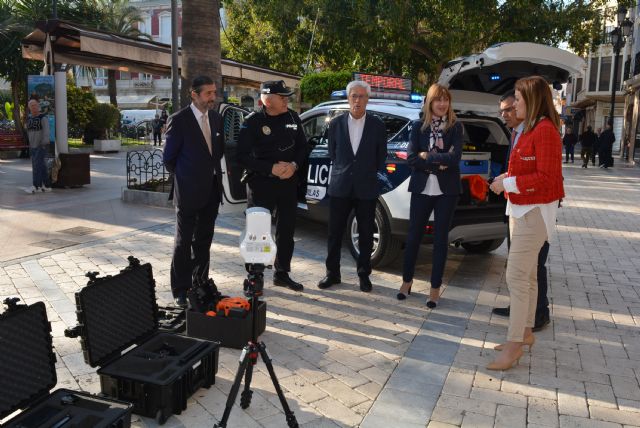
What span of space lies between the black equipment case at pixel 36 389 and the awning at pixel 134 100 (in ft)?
175

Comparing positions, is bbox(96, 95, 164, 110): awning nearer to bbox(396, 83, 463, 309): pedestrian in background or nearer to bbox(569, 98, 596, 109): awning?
bbox(569, 98, 596, 109): awning

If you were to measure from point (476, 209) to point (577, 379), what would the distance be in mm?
2491

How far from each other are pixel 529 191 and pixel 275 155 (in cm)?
248

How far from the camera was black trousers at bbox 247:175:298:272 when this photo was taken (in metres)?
5.46

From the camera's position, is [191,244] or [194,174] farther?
[191,244]

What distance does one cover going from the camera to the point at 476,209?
610 cm

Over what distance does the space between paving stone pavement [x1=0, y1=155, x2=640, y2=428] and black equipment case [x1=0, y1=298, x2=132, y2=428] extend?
41cm

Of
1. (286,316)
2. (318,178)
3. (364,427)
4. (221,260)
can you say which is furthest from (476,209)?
(364,427)

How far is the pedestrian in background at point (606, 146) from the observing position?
22.4 metres

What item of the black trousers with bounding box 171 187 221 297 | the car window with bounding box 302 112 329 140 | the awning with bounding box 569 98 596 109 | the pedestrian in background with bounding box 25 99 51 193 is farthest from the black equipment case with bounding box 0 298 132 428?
the awning with bounding box 569 98 596 109

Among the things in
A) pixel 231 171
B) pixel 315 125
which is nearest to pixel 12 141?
pixel 315 125

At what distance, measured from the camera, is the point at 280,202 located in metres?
5.56

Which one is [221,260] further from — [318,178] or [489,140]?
[489,140]

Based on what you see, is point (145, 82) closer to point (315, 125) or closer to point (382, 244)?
point (315, 125)
